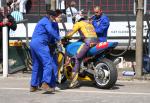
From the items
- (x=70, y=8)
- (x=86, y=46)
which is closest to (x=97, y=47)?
(x=86, y=46)

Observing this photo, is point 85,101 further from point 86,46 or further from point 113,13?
point 113,13

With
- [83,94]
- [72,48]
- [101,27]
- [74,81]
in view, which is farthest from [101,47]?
[101,27]

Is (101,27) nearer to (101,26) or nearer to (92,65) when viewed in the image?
(101,26)

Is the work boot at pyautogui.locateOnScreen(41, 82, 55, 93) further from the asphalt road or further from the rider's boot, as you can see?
the rider's boot

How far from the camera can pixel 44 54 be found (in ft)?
38.0

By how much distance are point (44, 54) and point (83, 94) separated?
116 centimetres

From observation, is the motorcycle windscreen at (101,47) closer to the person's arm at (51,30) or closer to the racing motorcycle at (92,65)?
the racing motorcycle at (92,65)

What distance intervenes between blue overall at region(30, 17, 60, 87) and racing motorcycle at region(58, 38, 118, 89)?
51 centimetres

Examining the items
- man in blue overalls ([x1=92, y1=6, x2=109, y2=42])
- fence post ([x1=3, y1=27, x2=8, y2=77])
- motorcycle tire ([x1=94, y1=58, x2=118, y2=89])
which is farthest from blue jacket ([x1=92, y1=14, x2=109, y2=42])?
fence post ([x1=3, y1=27, x2=8, y2=77])

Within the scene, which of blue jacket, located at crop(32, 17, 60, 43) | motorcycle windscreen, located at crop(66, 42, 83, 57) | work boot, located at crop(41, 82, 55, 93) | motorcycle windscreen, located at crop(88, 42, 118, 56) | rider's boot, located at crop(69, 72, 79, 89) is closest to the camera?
work boot, located at crop(41, 82, 55, 93)

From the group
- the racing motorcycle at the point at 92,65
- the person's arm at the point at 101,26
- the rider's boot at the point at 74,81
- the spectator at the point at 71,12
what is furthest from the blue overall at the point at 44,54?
the spectator at the point at 71,12

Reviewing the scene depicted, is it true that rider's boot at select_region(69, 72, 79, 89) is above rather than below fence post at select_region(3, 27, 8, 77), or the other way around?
below

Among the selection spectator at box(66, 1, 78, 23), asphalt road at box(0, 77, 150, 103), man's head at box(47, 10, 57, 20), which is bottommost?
asphalt road at box(0, 77, 150, 103)

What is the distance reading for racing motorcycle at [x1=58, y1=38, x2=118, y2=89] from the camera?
473 inches
